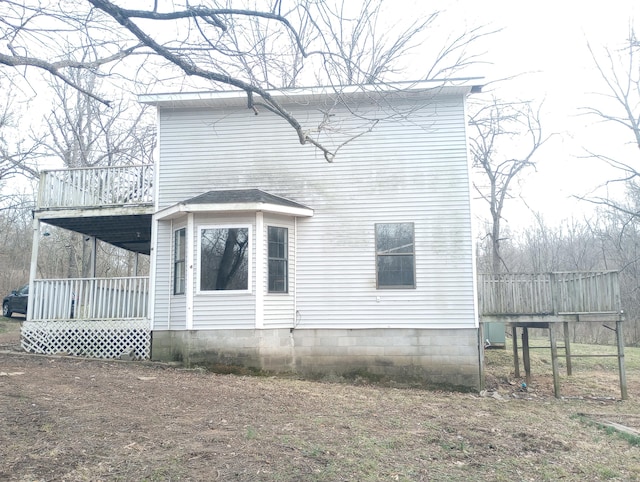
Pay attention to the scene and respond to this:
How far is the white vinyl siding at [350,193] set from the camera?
10727 millimetres

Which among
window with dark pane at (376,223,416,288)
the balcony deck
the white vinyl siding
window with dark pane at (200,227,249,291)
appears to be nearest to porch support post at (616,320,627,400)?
the white vinyl siding

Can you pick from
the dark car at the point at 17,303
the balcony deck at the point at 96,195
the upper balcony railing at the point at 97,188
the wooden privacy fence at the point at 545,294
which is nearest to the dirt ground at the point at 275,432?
the wooden privacy fence at the point at 545,294

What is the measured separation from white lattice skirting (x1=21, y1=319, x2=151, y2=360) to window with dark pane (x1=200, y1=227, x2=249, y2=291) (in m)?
1.85

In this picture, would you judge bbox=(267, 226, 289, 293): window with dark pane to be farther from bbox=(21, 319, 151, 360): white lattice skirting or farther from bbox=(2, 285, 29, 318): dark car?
bbox=(2, 285, 29, 318): dark car

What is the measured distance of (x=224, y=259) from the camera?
10.6m

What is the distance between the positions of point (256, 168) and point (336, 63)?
5.47 meters

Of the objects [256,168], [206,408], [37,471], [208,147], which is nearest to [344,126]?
[256,168]

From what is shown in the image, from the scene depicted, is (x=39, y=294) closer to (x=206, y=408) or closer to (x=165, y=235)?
(x=165, y=235)

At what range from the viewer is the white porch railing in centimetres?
1143

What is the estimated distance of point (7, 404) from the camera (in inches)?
243

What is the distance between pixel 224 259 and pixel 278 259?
3.62 ft

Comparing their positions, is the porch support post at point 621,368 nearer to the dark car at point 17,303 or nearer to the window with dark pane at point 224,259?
the window with dark pane at point 224,259

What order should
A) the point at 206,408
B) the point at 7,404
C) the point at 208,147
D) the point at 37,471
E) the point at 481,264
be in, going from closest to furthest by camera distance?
1. the point at 37,471
2. the point at 7,404
3. the point at 206,408
4. the point at 208,147
5. the point at 481,264

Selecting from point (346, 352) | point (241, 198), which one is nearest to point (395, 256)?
point (346, 352)
